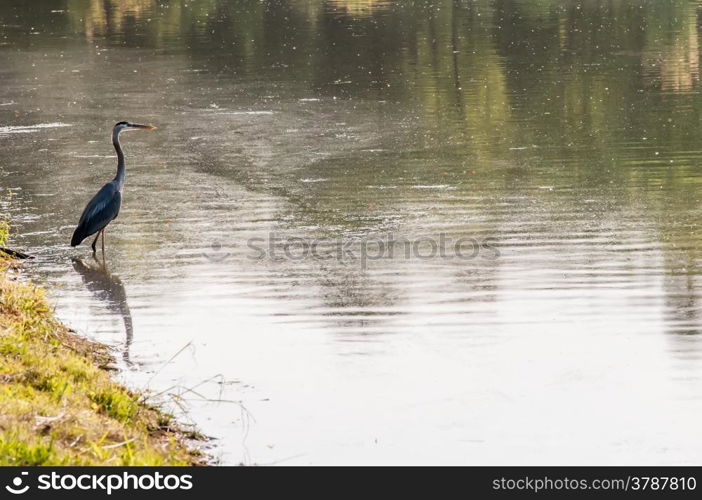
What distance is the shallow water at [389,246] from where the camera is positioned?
28.7ft

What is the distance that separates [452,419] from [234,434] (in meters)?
1.52

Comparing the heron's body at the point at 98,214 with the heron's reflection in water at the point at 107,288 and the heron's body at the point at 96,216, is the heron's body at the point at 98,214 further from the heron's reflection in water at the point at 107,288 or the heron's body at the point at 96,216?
the heron's reflection in water at the point at 107,288

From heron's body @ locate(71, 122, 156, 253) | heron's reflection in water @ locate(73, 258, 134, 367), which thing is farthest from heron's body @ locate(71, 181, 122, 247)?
heron's reflection in water @ locate(73, 258, 134, 367)

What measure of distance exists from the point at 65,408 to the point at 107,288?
5.04 m

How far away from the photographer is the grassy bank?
272 inches

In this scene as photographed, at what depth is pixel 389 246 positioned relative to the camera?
13.9m

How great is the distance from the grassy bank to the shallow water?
48cm

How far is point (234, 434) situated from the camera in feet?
27.4

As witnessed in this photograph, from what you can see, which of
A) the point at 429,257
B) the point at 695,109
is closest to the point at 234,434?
the point at 429,257

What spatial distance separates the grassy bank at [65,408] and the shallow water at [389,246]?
48 centimetres

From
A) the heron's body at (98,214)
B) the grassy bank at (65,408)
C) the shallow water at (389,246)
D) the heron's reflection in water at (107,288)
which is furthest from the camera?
the heron's body at (98,214)

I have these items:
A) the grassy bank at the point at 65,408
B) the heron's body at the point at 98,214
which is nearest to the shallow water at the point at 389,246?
the heron's body at the point at 98,214

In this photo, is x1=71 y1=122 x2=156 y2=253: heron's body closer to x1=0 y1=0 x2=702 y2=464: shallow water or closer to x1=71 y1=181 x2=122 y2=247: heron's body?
x1=71 y1=181 x2=122 y2=247: heron's body
